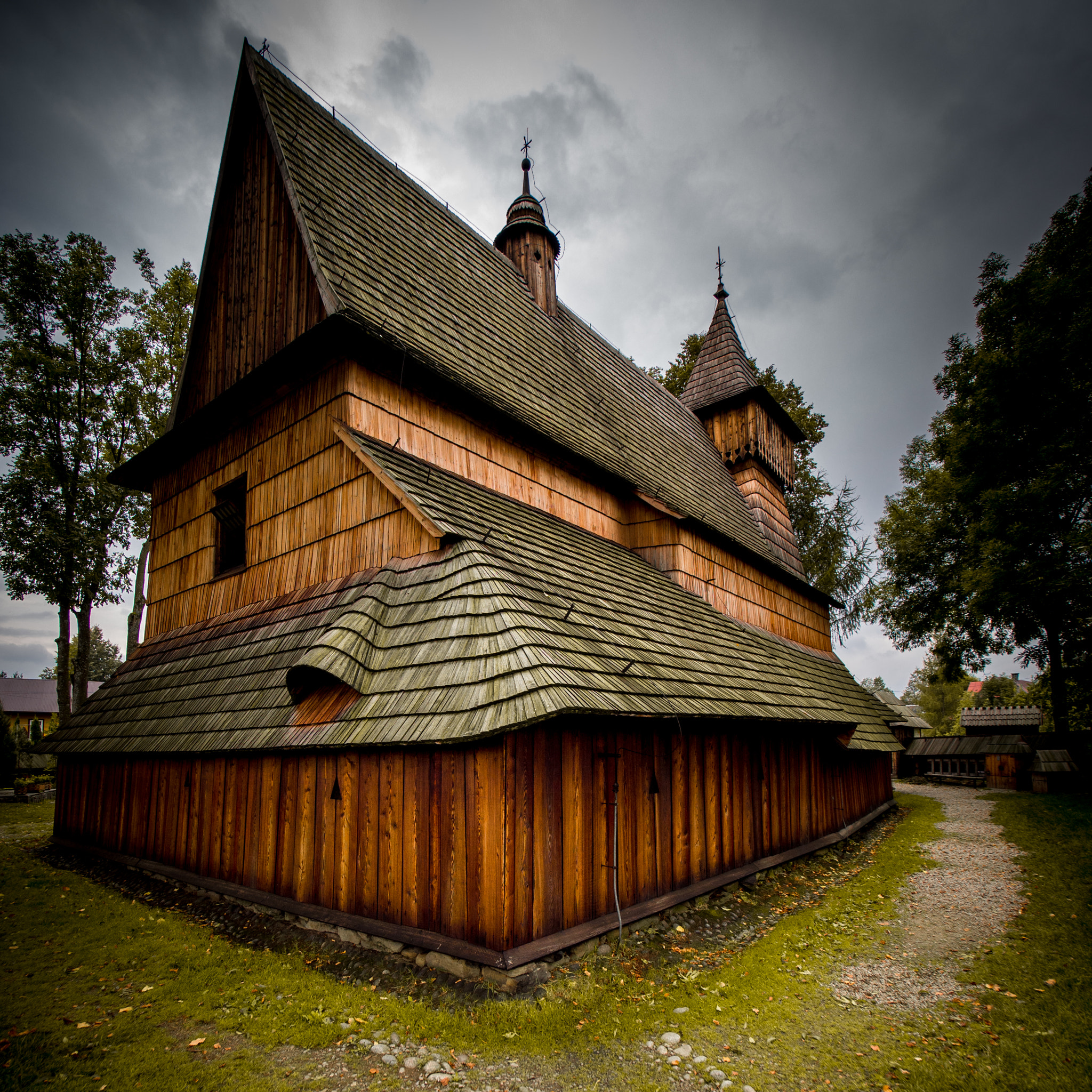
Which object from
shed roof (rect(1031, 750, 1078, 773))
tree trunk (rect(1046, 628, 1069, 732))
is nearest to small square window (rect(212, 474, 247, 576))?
shed roof (rect(1031, 750, 1078, 773))

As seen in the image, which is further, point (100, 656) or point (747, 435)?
point (100, 656)

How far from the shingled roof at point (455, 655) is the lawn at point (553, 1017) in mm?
1750

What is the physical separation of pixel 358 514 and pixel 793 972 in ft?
20.0

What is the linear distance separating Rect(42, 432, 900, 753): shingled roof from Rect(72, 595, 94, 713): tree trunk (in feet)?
42.4

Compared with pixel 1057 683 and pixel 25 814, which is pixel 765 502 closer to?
pixel 1057 683

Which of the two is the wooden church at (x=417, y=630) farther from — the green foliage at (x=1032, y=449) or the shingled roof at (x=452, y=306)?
the green foliage at (x=1032, y=449)

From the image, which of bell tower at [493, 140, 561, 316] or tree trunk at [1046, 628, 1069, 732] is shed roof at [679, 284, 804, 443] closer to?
bell tower at [493, 140, 561, 316]

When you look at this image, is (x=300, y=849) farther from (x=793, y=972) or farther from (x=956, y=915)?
(x=956, y=915)

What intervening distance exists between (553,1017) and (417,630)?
9.77 feet

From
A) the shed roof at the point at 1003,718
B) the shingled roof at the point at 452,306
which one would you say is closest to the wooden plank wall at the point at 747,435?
the shingled roof at the point at 452,306

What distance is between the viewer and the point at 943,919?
650cm

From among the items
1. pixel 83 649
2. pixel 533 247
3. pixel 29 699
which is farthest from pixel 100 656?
pixel 533 247

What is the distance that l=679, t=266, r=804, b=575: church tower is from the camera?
16766 millimetres

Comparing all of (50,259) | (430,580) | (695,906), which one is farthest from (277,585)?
(50,259)
